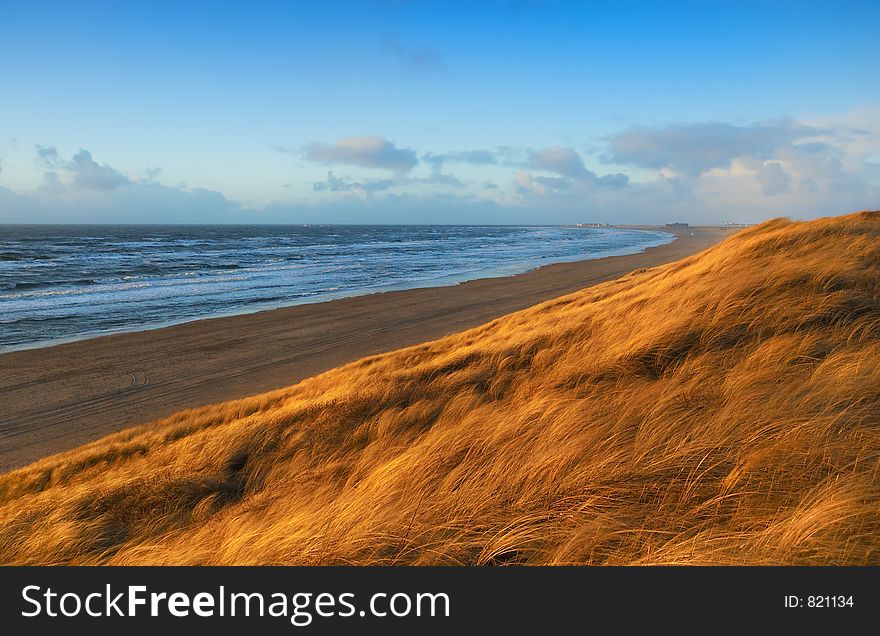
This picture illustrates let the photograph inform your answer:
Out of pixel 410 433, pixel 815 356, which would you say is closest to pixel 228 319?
pixel 410 433

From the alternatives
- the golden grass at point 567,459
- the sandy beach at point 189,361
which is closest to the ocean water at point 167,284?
the sandy beach at point 189,361

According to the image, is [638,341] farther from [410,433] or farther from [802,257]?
[802,257]

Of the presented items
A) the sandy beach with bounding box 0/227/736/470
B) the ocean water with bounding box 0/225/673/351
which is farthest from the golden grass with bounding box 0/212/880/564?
the ocean water with bounding box 0/225/673/351

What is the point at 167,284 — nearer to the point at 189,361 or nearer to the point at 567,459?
the point at 189,361

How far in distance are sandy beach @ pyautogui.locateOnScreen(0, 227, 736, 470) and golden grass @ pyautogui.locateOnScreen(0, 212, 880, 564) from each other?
9.65ft

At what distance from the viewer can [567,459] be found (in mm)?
4027

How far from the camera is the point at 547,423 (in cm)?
465

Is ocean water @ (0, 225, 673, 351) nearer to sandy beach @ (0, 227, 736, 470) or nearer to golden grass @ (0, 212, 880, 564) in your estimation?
sandy beach @ (0, 227, 736, 470)

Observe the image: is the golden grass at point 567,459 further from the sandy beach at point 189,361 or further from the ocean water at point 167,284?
the ocean water at point 167,284

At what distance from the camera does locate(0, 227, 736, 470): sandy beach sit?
10031 mm

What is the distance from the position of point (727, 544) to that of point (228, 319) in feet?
65.7

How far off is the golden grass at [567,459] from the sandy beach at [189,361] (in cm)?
294

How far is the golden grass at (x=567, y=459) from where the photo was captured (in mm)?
3227

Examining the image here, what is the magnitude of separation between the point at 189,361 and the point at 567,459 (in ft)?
43.2
